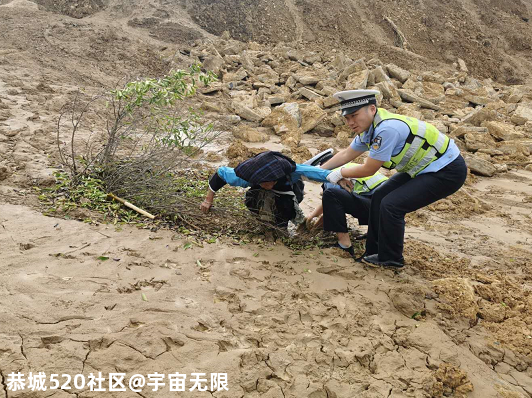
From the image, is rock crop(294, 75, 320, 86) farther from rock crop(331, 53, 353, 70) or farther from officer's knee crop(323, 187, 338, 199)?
officer's knee crop(323, 187, 338, 199)

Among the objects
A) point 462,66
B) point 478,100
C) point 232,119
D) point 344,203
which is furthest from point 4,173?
point 462,66

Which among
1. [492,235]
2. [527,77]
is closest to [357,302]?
[492,235]

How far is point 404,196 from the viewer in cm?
311

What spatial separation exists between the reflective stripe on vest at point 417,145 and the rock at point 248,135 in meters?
4.20

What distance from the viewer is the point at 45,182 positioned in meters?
3.99

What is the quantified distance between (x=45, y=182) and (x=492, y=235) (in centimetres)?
428

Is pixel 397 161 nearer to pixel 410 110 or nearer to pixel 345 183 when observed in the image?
pixel 345 183

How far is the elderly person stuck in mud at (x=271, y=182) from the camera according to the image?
3.22 metres

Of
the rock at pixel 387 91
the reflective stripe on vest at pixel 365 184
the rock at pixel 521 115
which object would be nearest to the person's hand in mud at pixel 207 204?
the reflective stripe on vest at pixel 365 184

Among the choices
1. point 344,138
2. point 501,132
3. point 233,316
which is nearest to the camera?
point 233,316

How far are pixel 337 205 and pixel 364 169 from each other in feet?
1.83

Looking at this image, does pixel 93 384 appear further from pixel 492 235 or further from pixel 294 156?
pixel 294 156

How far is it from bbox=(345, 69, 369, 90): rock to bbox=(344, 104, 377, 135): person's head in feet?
21.8

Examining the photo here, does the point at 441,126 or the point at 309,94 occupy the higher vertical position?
the point at 441,126
